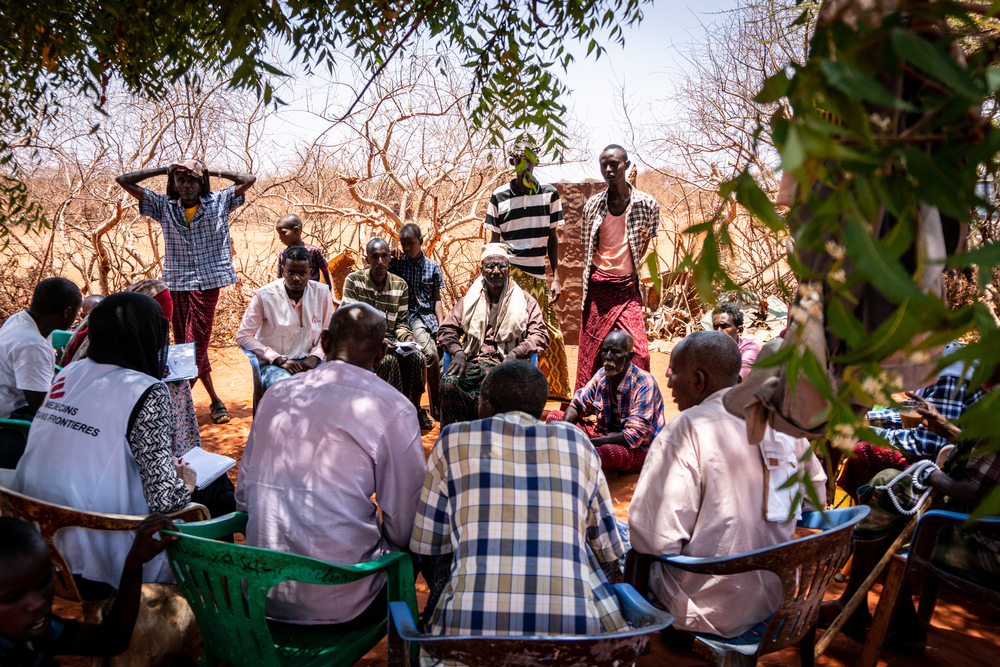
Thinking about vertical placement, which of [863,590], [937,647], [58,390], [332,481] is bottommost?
[937,647]

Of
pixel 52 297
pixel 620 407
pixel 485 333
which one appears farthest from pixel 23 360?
pixel 620 407

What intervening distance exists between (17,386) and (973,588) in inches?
172

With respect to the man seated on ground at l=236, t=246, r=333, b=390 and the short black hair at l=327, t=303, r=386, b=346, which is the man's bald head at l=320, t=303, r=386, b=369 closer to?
the short black hair at l=327, t=303, r=386, b=346

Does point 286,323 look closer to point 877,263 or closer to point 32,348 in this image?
point 32,348

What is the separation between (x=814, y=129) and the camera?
742mm

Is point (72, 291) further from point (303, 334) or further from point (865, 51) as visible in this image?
point (865, 51)

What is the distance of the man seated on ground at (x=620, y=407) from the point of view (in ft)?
15.2

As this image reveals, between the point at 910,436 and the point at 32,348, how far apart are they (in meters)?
4.37

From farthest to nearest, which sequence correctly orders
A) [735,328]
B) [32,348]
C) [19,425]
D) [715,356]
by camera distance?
[735,328]
[32,348]
[19,425]
[715,356]

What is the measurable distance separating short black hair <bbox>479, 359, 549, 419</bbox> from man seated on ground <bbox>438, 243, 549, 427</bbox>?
279 centimetres

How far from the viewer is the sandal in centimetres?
629

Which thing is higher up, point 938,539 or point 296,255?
point 296,255

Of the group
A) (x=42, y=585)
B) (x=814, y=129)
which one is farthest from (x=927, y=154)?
(x=42, y=585)

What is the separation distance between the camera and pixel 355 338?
2.84 m
